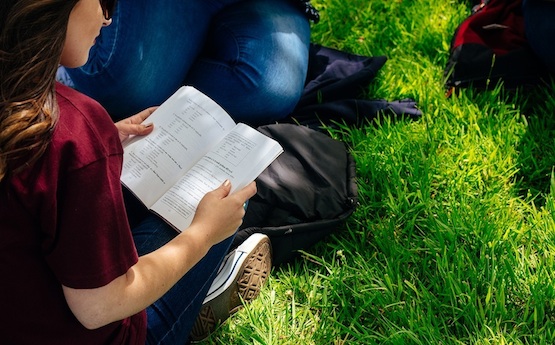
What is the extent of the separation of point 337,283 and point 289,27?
1107mm

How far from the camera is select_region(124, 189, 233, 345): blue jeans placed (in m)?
1.56

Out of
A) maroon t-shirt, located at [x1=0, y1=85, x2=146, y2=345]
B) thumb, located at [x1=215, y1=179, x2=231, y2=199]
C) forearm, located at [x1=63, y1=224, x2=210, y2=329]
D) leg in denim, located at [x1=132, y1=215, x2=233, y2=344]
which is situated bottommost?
leg in denim, located at [x1=132, y1=215, x2=233, y2=344]

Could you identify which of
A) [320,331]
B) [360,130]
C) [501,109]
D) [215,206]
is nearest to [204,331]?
[320,331]

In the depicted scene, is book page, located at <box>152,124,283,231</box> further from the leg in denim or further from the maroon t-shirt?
the maroon t-shirt

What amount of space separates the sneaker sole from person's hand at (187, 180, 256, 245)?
37 centimetres

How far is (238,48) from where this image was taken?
2.44 meters

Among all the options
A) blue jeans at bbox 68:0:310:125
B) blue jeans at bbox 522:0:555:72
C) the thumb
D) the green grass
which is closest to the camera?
the thumb

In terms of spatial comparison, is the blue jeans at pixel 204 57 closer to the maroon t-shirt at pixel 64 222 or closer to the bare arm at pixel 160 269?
the bare arm at pixel 160 269

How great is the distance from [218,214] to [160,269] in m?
0.23

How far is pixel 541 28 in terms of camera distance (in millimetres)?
2420

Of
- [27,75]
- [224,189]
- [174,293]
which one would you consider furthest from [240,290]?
[27,75]

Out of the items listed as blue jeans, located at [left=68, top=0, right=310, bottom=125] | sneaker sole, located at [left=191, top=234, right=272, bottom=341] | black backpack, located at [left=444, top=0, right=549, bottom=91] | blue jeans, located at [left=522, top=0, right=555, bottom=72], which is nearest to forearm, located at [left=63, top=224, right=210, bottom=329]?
sneaker sole, located at [left=191, top=234, right=272, bottom=341]

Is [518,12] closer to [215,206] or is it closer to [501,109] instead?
[501,109]

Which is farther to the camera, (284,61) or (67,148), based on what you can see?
(284,61)
